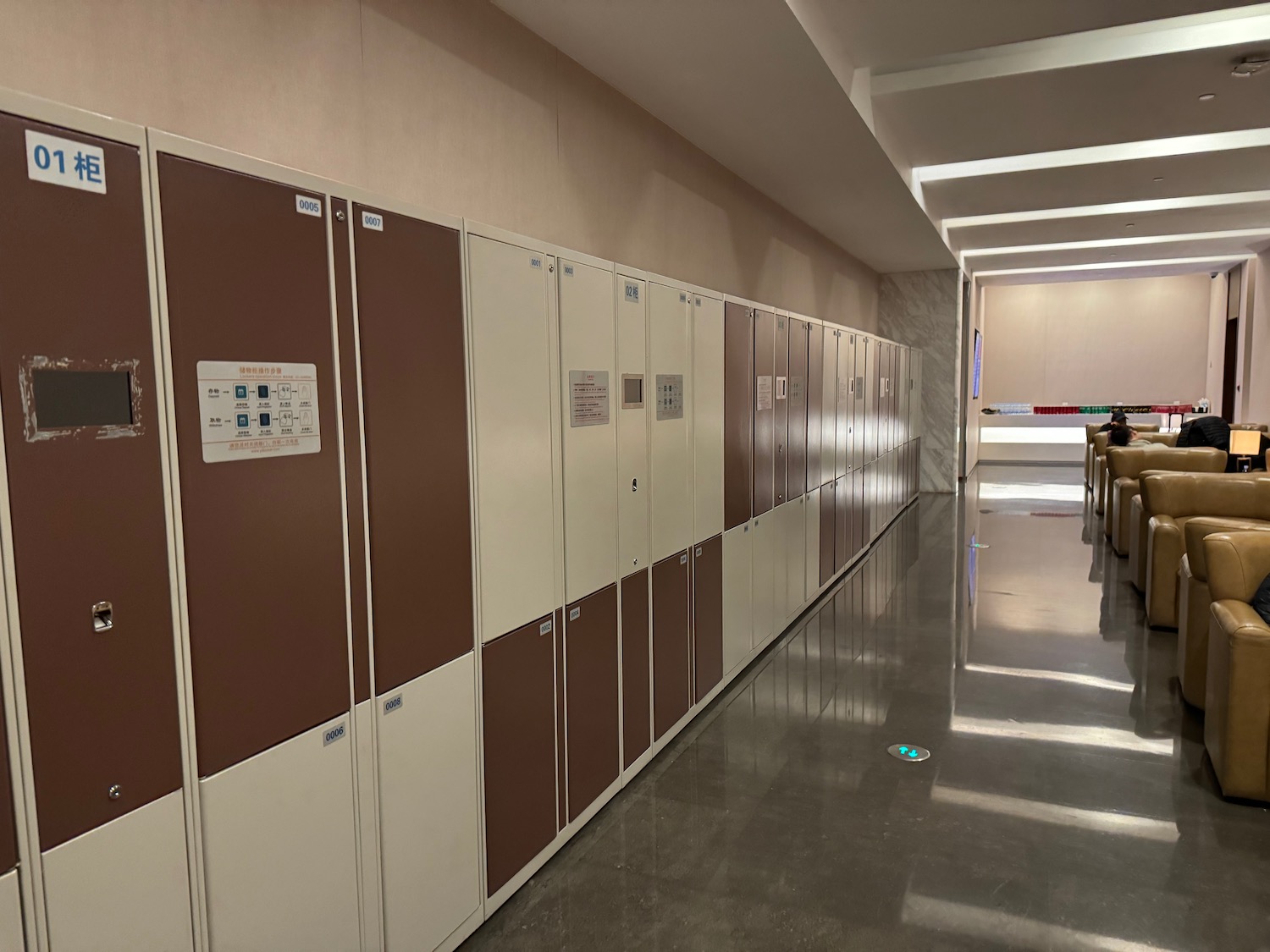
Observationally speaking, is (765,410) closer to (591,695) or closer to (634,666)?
(634,666)

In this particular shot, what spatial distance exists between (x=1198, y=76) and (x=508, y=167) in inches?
181

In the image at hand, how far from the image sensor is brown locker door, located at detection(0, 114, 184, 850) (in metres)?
1.36

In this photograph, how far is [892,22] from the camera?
4266mm

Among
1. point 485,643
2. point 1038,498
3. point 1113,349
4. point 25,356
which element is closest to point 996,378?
point 1113,349

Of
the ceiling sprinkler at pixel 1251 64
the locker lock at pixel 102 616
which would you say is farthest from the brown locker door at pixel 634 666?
the ceiling sprinkler at pixel 1251 64

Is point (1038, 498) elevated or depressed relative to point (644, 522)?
depressed

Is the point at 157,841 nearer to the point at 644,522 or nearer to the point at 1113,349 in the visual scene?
the point at 644,522

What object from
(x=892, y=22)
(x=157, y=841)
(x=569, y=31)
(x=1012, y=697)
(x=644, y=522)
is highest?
(x=892, y=22)

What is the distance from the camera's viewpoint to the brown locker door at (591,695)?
3035 mm

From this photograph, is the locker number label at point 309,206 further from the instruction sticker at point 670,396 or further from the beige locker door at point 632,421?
the instruction sticker at point 670,396

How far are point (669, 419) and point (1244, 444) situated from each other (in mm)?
7272

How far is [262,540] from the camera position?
5.92ft

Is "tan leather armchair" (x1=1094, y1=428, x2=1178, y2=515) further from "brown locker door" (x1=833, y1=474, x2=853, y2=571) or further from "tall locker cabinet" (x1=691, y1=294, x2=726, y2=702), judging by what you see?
"tall locker cabinet" (x1=691, y1=294, x2=726, y2=702)

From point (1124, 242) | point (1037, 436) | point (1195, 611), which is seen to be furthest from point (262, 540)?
point (1037, 436)
